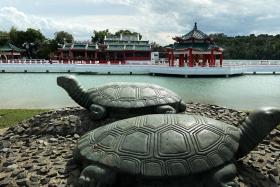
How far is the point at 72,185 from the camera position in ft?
17.4

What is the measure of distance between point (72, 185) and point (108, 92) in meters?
2.59

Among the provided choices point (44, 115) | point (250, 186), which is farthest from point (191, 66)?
point (250, 186)

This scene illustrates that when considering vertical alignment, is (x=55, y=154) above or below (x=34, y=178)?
above

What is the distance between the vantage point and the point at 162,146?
15.3 ft

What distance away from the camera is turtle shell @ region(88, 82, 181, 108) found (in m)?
7.07

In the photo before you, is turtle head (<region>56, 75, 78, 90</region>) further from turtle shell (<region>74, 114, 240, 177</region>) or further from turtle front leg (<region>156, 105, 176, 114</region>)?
turtle shell (<region>74, 114, 240, 177</region>)

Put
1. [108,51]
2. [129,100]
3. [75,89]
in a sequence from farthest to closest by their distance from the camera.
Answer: [108,51] → [75,89] → [129,100]

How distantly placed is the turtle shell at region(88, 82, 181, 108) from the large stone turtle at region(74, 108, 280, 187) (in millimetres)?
1818

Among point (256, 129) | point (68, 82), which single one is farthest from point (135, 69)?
point (256, 129)

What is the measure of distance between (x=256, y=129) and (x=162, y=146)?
1.55 meters

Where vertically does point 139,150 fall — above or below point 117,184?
above

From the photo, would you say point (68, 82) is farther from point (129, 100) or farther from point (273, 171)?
point (273, 171)

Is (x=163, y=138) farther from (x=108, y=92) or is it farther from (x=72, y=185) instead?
(x=108, y=92)

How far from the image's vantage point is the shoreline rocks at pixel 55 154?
18.3 ft
